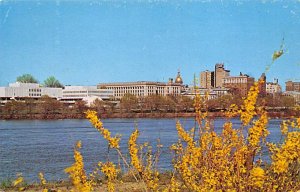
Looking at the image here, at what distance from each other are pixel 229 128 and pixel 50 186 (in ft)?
17.5

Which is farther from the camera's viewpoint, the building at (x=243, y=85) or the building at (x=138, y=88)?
the building at (x=138, y=88)

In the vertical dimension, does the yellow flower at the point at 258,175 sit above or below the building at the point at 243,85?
below

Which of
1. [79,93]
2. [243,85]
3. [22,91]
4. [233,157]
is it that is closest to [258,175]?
[233,157]

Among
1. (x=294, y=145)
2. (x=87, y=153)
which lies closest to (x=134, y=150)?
(x=294, y=145)

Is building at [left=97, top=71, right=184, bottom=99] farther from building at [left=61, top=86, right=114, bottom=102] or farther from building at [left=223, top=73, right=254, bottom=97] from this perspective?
building at [left=223, top=73, right=254, bottom=97]

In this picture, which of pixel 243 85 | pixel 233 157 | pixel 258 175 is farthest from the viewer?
pixel 243 85

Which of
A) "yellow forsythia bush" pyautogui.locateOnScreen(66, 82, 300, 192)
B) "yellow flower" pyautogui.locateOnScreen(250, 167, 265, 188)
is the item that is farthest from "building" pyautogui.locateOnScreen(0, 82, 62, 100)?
"yellow flower" pyautogui.locateOnScreen(250, 167, 265, 188)

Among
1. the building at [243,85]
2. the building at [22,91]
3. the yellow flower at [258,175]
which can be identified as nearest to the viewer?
the yellow flower at [258,175]

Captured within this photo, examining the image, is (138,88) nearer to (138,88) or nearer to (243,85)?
(138,88)

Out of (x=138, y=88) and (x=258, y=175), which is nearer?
(x=258, y=175)

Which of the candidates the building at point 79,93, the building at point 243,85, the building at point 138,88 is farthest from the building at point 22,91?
the building at point 243,85

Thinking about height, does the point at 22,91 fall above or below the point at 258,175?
above

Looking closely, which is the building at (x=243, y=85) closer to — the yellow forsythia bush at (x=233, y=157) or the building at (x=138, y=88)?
the yellow forsythia bush at (x=233, y=157)

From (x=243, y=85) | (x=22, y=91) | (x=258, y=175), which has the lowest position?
(x=258, y=175)
